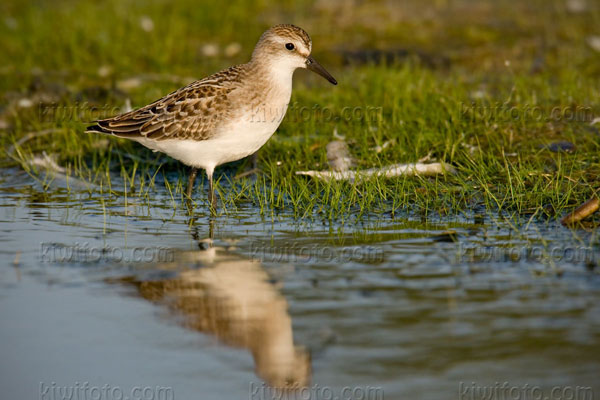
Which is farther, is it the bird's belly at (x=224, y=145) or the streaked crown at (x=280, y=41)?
the streaked crown at (x=280, y=41)

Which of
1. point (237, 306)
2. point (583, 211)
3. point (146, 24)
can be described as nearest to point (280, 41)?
point (583, 211)

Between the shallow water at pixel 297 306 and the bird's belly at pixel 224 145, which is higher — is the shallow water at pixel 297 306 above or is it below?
below

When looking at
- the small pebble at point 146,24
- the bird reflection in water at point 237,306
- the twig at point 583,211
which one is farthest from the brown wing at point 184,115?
the small pebble at point 146,24

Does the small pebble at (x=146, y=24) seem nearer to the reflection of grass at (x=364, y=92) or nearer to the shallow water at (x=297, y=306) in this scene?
the reflection of grass at (x=364, y=92)

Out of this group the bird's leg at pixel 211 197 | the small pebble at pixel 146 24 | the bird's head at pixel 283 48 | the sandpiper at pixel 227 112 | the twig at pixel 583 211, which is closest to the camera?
the twig at pixel 583 211

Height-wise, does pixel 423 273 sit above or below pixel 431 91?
below

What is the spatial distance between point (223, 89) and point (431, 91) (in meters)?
3.29

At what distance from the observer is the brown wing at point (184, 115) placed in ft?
29.1

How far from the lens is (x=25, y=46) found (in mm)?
15594

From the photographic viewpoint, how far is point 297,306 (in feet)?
19.1

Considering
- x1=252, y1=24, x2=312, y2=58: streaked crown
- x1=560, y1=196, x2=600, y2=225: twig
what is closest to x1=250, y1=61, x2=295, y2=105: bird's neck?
x1=252, y1=24, x2=312, y2=58: streaked crown

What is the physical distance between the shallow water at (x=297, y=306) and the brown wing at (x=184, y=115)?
44.1 inches

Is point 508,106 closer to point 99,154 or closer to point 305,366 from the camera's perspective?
point 99,154

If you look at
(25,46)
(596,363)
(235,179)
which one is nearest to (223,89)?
(235,179)
